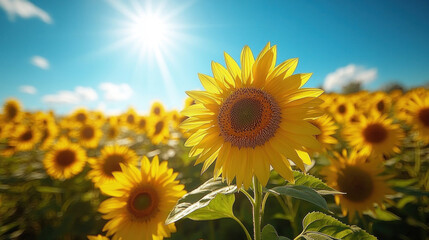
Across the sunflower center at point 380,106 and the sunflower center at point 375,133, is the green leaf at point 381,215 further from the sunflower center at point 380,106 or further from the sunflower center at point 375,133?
the sunflower center at point 380,106

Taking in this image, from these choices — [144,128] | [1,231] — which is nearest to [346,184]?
[1,231]

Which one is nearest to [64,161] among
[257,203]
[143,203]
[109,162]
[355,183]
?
[109,162]

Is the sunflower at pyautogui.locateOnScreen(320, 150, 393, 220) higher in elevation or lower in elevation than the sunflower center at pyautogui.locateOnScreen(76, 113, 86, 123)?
lower

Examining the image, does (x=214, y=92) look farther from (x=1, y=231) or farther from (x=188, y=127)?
(x=1, y=231)

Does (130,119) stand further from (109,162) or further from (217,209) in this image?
(217,209)

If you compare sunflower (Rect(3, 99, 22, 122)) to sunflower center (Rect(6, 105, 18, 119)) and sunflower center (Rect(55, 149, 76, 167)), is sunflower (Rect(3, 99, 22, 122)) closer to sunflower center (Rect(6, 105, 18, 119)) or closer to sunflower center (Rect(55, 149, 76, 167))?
sunflower center (Rect(6, 105, 18, 119))

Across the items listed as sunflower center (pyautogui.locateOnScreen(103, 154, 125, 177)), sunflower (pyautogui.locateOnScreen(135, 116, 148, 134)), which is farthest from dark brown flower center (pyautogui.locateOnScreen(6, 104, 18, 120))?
sunflower center (pyautogui.locateOnScreen(103, 154, 125, 177))
